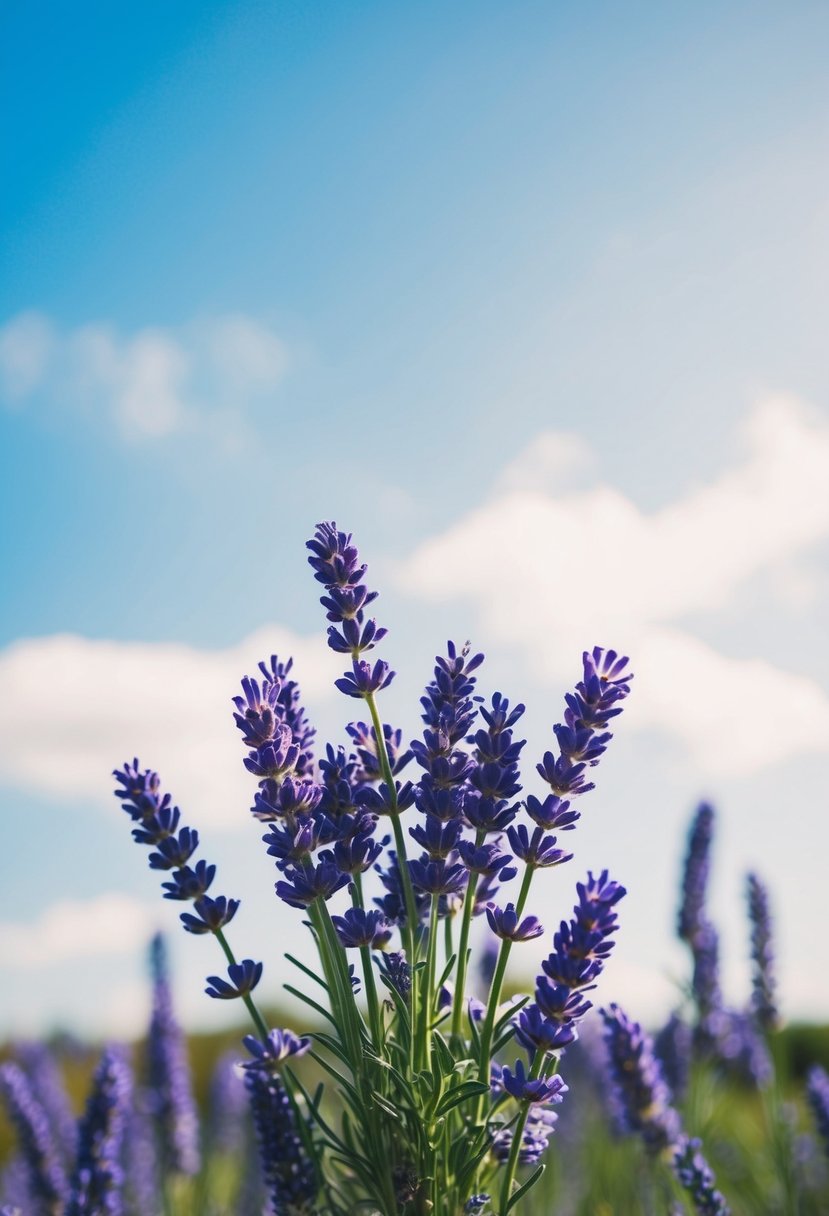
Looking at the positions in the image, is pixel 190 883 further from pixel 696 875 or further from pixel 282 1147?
pixel 696 875

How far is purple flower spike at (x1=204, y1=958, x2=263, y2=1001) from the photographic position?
5.47 ft

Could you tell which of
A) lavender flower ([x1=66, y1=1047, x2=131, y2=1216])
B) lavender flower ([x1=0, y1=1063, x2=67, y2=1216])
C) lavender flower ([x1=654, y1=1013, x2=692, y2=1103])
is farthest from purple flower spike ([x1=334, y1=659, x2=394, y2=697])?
lavender flower ([x1=654, y1=1013, x2=692, y2=1103])

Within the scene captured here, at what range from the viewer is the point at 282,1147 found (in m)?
1.83

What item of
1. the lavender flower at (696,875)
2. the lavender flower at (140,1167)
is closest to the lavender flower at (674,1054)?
the lavender flower at (696,875)

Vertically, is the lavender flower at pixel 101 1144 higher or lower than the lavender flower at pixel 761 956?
lower

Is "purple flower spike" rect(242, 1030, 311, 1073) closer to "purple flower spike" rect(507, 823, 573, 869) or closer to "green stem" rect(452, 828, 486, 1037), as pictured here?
"green stem" rect(452, 828, 486, 1037)

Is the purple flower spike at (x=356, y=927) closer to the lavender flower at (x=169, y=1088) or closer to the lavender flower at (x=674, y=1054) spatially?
the lavender flower at (x=674, y=1054)

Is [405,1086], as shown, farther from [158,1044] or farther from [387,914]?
[158,1044]

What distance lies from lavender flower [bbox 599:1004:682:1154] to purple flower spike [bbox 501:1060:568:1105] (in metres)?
0.93

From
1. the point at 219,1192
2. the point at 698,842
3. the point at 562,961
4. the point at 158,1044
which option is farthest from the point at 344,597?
the point at 219,1192

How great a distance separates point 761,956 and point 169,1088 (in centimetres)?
234

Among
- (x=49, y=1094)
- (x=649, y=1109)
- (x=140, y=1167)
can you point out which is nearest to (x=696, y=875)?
(x=649, y=1109)

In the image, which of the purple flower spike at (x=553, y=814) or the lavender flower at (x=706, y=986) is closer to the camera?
the purple flower spike at (x=553, y=814)

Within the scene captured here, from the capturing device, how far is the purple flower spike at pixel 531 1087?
5.21 ft
